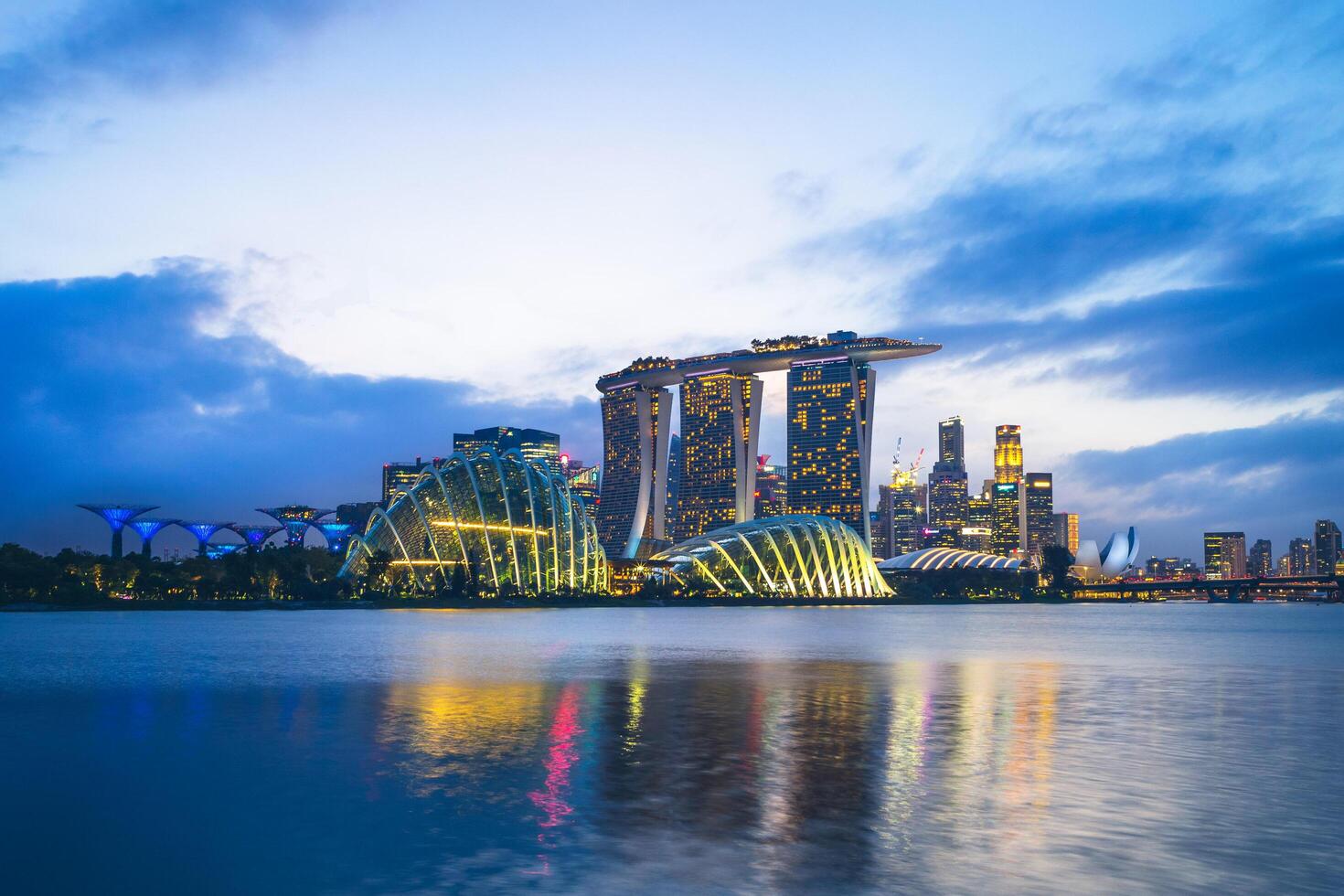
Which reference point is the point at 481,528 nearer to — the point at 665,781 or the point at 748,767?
the point at 748,767

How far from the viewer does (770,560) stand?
164750 millimetres

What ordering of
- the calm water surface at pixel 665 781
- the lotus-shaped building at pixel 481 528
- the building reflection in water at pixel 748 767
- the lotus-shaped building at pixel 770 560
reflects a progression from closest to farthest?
the calm water surface at pixel 665 781 → the building reflection in water at pixel 748 767 → the lotus-shaped building at pixel 481 528 → the lotus-shaped building at pixel 770 560

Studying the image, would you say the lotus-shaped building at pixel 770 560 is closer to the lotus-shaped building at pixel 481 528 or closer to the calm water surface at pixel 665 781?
the lotus-shaped building at pixel 481 528

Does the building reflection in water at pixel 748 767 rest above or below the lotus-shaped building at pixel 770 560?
below

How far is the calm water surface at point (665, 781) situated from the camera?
13070 millimetres

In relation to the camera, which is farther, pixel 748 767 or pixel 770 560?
pixel 770 560

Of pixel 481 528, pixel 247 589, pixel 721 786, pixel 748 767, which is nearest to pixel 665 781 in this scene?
pixel 721 786

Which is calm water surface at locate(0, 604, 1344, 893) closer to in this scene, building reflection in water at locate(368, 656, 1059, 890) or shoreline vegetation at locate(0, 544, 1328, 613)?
building reflection in water at locate(368, 656, 1059, 890)

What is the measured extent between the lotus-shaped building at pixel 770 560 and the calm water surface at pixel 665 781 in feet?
395

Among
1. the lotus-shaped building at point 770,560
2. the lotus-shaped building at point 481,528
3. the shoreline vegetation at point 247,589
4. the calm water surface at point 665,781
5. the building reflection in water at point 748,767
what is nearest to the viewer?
the calm water surface at point 665,781

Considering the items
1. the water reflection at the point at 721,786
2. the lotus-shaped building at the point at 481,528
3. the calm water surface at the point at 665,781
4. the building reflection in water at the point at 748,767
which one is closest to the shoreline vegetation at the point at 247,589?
the lotus-shaped building at the point at 481,528

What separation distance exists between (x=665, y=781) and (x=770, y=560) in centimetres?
14724

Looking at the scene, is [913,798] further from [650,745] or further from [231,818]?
[231,818]

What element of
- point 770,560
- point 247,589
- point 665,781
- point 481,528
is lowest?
point 665,781
